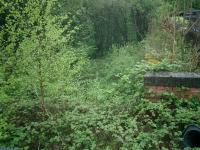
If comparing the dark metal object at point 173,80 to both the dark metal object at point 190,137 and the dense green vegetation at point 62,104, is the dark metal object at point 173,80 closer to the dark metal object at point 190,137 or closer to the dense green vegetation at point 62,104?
the dense green vegetation at point 62,104

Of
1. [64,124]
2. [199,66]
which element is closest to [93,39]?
[199,66]

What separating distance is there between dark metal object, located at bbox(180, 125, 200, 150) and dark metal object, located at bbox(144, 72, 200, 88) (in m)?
1.11

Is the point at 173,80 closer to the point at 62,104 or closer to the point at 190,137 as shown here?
the point at 190,137

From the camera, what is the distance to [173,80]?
608cm

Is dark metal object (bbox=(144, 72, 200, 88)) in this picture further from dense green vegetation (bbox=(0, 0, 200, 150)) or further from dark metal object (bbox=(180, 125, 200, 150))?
dark metal object (bbox=(180, 125, 200, 150))

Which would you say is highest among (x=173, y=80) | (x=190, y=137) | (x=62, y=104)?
(x=173, y=80)

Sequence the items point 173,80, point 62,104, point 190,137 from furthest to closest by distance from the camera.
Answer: point 62,104 → point 173,80 → point 190,137

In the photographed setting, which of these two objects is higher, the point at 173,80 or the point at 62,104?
the point at 173,80

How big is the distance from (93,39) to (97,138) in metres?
8.30

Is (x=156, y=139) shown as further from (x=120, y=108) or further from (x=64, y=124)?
(x=64, y=124)

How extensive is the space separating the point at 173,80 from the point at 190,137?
4.13 ft

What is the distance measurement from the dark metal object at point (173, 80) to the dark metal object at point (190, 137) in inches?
43.6

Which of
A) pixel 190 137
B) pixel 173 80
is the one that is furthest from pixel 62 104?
pixel 190 137

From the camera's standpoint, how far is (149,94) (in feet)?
20.3
